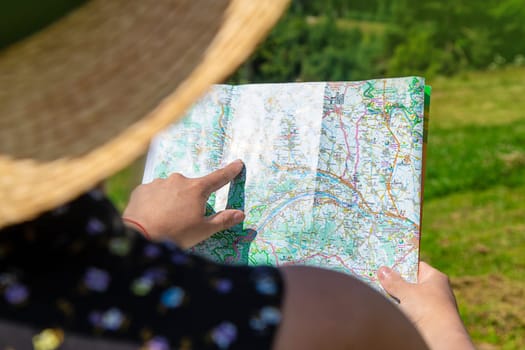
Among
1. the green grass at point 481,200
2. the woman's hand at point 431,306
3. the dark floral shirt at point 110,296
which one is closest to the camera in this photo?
the dark floral shirt at point 110,296

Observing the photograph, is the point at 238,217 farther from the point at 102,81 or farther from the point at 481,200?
the point at 481,200

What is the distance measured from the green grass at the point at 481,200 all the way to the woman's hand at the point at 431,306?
2.44 feet

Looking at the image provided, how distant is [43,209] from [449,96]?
4.86 m

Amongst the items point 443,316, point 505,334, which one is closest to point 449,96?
point 505,334

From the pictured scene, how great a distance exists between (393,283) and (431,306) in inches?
4.4

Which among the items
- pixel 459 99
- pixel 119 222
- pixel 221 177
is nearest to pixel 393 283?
pixel 221 177

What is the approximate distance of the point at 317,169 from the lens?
146 centimetres

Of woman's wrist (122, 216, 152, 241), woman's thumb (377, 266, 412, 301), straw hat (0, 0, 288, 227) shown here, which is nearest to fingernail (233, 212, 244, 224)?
woman's wrist (122, 216, 152, 241)

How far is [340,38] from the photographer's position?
549cm

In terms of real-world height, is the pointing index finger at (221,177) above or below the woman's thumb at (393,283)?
above

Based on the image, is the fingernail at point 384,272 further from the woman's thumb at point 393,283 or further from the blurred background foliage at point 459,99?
the blurred background foliage at point 459,99

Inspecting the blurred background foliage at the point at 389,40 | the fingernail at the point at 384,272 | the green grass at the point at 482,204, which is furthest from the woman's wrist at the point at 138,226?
the blurred background foliage at the point at 389,40

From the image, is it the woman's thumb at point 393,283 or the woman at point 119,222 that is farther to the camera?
the woman's thumb at point 393,283

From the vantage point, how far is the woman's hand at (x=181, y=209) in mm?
1326
